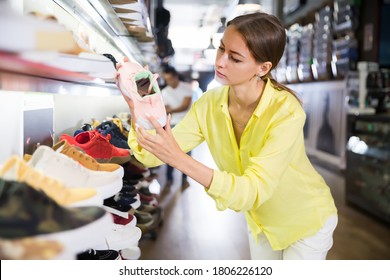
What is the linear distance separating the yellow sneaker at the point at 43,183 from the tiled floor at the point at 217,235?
2046 millimetres

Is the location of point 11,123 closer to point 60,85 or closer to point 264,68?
point 60,85

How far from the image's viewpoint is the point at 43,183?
702mm

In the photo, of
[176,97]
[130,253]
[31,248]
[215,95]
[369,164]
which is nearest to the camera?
[31,248]

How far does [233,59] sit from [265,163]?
272mm

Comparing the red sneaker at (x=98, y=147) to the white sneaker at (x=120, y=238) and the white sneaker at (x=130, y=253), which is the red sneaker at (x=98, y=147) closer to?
the white sneaker at (x=120, y=238)

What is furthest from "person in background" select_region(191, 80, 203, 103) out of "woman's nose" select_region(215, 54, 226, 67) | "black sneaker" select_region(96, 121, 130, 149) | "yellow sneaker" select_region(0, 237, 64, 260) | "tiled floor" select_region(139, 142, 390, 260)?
"tiled floor" select_region(139, 142, 390, 260)

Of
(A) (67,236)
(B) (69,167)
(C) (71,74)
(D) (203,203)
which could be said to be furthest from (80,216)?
(D) (203,203)

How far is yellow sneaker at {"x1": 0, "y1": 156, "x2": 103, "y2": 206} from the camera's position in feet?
2.26

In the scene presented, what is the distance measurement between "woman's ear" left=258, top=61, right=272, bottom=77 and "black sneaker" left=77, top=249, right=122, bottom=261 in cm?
64

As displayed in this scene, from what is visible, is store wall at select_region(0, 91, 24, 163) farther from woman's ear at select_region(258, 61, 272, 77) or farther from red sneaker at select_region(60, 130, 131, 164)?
woman's ear at select_region(258, 61, 272, 77)

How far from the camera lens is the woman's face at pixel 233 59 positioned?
43.3 inches

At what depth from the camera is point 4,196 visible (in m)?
0.65

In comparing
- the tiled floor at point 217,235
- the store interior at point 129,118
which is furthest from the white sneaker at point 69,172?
the tiled floor at point 217,235

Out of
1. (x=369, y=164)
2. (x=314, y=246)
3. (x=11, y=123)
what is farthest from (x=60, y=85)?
(x=369, y=164)
